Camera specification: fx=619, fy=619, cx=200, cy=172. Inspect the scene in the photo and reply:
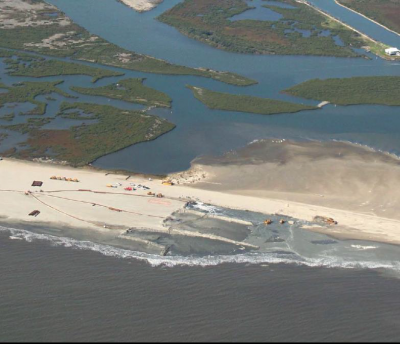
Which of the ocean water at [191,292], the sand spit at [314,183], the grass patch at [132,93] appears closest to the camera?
the ocean water at [191,292]

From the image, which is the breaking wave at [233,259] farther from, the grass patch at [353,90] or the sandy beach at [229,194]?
the grass patch at [353,90]

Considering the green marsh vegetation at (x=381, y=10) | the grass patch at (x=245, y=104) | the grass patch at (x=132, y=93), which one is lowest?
the grass patch at (x=132, y=93)

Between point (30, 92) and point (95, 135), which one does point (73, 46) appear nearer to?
point (30, 92)

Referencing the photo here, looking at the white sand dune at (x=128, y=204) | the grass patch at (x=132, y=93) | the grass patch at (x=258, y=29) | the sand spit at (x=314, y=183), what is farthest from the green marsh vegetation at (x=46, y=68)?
the sand spit at (x=314, y=183)

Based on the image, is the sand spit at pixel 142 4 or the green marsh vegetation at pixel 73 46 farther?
the sand spit at pixel 142 4

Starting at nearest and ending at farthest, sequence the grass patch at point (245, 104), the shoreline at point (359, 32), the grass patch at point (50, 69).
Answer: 1. the grass patch at point (245, 104)
2. the grass patch at point (50, 69)
3. the shoreline at point (359, 32)

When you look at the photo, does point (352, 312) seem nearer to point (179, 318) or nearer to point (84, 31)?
point (179, 318)

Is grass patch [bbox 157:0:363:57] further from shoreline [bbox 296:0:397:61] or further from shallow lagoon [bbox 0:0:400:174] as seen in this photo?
shallow lagoon [bbox 0:0:400:174]
